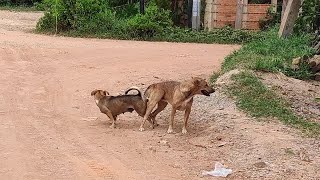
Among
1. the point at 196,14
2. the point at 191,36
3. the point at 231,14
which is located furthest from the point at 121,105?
the point at 231,14

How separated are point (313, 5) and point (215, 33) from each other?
157 inches

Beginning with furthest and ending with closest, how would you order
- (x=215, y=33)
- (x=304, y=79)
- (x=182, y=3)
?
1. (x=182, y=3)
2. (x=215, y=33)
3. (x=304, y=79)

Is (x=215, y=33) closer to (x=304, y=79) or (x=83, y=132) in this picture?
(x=304, y=79)

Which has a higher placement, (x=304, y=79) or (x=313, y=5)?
(x=313, y=5)

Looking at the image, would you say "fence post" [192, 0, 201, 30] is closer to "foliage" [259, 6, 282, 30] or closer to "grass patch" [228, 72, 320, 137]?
"foliage" [259, 6, 282, 30]

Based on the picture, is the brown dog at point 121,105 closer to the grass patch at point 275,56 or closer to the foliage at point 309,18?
the grass patch at point 275,56

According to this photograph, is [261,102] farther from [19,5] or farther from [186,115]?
[19,5]

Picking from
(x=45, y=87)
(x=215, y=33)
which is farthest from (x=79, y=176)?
(x=215, y=33)

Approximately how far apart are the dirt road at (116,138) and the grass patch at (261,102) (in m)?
0.22

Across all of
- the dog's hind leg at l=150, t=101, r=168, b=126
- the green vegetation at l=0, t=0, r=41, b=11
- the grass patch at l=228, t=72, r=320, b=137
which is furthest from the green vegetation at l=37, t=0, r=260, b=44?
the green vegetation at l=0, t=0, r=41, b=11

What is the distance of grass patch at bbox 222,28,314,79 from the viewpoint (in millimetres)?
11008

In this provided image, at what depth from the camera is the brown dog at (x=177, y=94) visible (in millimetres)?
7285

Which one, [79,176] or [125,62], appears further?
[125,62]

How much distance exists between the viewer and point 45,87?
33.9 feet
